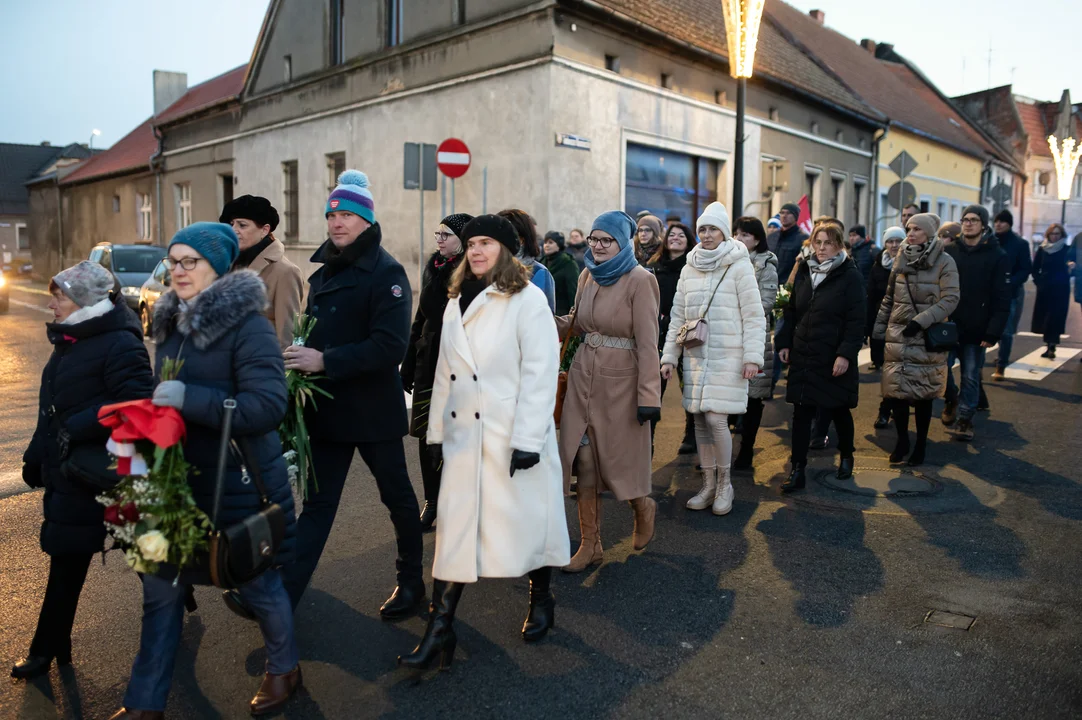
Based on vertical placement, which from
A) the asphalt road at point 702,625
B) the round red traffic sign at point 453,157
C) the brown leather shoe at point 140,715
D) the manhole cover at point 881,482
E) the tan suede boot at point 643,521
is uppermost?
the round red traffic sign at point 453,157

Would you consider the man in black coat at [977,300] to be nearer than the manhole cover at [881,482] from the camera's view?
No

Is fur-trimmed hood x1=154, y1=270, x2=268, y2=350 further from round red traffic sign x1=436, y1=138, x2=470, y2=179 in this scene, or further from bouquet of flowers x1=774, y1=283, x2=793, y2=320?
round red traffic sign x1=436, y1=138, x2=470, y2=179

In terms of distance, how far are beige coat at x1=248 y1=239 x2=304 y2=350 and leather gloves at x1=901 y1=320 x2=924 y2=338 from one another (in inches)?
194

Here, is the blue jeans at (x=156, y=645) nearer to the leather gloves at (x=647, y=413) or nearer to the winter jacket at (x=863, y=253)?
the leather gloves at (x=647, y=413)

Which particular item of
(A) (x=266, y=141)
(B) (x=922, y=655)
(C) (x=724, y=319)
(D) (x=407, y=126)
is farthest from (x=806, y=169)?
(B) (x=922, y=655)

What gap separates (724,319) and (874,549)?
172cm

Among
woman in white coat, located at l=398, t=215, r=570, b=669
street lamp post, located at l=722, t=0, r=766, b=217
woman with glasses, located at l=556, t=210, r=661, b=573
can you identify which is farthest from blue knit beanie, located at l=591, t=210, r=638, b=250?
street lamp post, located at l=722, t=0, r=766, b=217

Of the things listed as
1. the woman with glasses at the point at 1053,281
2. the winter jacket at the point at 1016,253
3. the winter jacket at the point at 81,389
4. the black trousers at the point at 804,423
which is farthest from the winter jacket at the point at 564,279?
the woman with glasses at the point at 1053,281

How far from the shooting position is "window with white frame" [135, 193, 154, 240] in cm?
3378

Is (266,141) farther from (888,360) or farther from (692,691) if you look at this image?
(692,691)

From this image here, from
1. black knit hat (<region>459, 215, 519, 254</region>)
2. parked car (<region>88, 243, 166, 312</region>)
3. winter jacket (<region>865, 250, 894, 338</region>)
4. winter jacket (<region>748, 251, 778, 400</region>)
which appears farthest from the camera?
parked car (<region>88, 243, 166, 312</region>)

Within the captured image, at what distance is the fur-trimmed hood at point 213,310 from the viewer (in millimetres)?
3062

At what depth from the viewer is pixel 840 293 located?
619 cm

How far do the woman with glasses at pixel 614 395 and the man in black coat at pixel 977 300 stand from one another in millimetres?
4644
